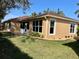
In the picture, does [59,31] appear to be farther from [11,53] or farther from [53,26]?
[11,53]

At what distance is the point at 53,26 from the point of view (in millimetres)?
26188

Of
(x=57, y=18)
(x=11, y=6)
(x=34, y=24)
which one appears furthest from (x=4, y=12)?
(x=57, y=18)

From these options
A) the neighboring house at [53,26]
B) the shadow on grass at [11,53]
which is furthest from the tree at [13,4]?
the shadow on grass at [11,53]

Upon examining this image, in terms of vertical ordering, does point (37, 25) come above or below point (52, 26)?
above

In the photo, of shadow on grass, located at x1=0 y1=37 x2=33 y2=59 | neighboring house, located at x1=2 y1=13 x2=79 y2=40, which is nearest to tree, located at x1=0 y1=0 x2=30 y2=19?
neighboring house, located at x1=2 y1=13 x2=79 y2=40

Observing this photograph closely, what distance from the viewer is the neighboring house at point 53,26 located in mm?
25297

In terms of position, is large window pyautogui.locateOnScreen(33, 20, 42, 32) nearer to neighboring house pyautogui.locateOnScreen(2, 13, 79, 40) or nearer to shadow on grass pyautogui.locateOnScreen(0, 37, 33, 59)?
neighboring house pyautogui.locateOnScreen(2, 13, 79, 40)

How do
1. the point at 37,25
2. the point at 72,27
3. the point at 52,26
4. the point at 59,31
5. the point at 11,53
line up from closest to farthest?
the point at 11,53 < the point at 52,26 < the point at 37,25 < the point at 59,31 < the point at 72,27

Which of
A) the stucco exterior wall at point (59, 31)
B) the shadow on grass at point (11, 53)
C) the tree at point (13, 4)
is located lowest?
the shadow on grass at point (11, 53)

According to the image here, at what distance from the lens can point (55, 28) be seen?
26.3 meters

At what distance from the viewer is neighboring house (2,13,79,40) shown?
25.3 metres

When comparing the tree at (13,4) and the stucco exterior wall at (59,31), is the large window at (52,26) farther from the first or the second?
the tree at (13,4)

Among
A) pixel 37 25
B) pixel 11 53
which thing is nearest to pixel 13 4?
pixel 37 25

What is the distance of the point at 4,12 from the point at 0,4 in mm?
5389
